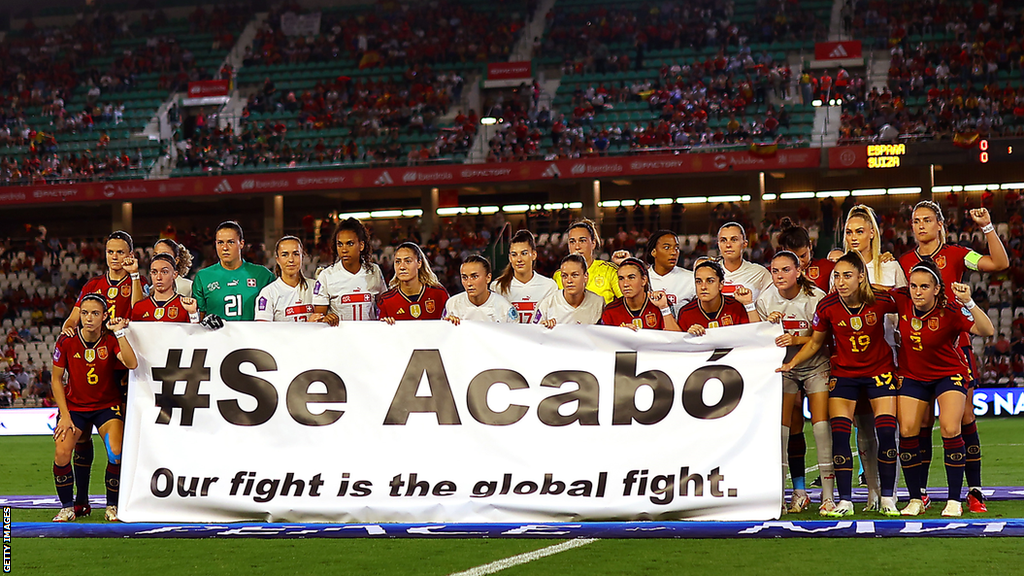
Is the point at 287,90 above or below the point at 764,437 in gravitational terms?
above

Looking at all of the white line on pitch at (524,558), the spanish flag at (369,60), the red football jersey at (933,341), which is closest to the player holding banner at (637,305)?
the red football jersey at (933,341)

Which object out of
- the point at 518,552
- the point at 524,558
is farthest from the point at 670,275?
the point at 524,558

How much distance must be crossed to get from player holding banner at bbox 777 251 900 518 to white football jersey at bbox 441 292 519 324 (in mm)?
2060

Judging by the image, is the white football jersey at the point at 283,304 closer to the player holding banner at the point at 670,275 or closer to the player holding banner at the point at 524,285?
A: the player holding banner at the point at 524,285

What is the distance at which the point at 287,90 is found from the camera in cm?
3297

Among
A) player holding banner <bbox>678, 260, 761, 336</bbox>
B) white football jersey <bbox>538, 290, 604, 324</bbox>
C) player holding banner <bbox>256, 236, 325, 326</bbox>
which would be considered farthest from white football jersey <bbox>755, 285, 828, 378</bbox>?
player holding banner <bbox>256, 236, 325, 326</bbox>

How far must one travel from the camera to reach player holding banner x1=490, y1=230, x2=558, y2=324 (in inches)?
319

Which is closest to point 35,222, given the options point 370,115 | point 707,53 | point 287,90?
point 287,90

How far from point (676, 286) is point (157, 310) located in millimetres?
4087

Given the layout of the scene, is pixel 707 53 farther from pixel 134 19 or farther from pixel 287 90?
pixel 134 19

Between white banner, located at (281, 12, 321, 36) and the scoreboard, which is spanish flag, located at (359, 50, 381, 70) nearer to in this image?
white banner, located at (281, 12, 321, 36)

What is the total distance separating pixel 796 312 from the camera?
7.55m

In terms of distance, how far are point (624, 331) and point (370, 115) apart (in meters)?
24.8

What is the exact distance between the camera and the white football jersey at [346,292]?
8156 millimetres
